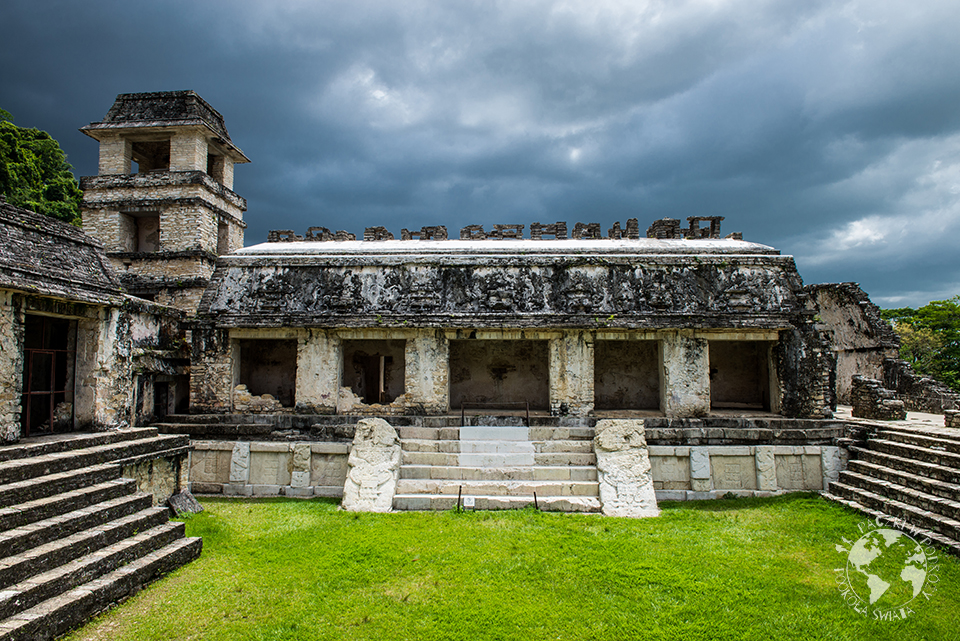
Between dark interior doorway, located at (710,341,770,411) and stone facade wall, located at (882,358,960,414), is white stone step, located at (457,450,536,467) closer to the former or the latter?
dark interior doorway, located at (710,341,770,411)

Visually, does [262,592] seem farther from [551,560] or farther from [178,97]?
[178,97]

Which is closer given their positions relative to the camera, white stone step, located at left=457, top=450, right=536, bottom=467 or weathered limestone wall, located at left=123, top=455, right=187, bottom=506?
weathered limestone wall, located at left=123, top=455, right=187, bottom=506

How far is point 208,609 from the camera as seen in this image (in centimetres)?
514

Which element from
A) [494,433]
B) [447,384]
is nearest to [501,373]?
[447,384]

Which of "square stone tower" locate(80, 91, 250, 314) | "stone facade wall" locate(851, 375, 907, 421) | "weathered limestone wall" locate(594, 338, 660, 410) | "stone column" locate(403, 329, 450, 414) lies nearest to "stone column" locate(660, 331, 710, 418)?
"weathered limestone wall" locate(594, 338, 660, 410)

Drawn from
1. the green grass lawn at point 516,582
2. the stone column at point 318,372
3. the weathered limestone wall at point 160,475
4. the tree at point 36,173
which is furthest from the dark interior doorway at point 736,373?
the tree at point 36,173

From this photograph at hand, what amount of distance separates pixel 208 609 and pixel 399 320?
249 inches

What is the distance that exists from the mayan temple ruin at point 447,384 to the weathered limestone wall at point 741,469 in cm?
4

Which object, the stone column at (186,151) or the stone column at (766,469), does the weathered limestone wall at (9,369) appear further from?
the stone column at (766,469)

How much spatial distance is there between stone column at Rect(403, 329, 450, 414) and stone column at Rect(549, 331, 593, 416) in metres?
2.34

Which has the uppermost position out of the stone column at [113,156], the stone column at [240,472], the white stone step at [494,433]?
the stone column at [113,156]

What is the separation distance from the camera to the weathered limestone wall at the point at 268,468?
9617 millimetres

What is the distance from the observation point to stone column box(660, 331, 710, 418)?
10281 millimetres

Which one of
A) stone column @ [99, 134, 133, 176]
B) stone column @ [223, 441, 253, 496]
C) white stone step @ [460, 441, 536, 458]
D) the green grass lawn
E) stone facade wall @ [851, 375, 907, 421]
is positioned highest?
stone column @ [99, 134, 133, 176]
